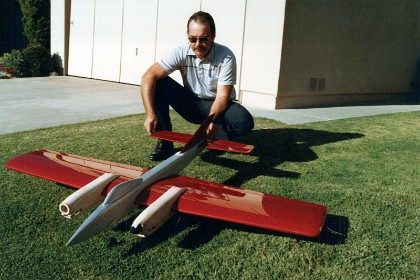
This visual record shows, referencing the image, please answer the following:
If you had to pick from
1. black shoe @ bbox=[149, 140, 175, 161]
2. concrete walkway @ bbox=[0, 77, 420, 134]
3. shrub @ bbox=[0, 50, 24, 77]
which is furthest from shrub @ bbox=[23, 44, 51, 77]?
black shoe @ bbox=[149, 140, 175, 161]

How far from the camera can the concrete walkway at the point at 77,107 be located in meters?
6.30

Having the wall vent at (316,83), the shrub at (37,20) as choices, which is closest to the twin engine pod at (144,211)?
the wall vent at (316,83)

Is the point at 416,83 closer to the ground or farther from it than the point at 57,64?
farther from it

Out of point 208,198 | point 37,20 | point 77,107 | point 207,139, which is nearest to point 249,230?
point 208,198

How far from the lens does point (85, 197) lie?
8.46ft

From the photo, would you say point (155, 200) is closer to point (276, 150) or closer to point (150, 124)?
point (150, 124)

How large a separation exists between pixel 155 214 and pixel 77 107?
5.49 meters

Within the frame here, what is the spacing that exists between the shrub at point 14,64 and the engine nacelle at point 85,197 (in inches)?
405

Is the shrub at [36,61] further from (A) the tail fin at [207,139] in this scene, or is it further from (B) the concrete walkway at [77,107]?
(A) the tail fin at [207,139]

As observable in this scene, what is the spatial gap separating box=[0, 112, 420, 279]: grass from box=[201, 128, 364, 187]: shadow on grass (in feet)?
0.06

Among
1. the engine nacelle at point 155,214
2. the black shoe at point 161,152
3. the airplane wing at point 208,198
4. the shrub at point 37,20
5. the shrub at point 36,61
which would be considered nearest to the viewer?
the engine nacelle at point 155,214

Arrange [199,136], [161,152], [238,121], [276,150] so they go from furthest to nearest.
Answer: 1. [276,150]
2. [161,152]
3. [238,121]
4. [199,136]

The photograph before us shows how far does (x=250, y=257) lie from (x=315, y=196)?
106 centimetres

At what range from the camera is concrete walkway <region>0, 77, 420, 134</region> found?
248 inches
